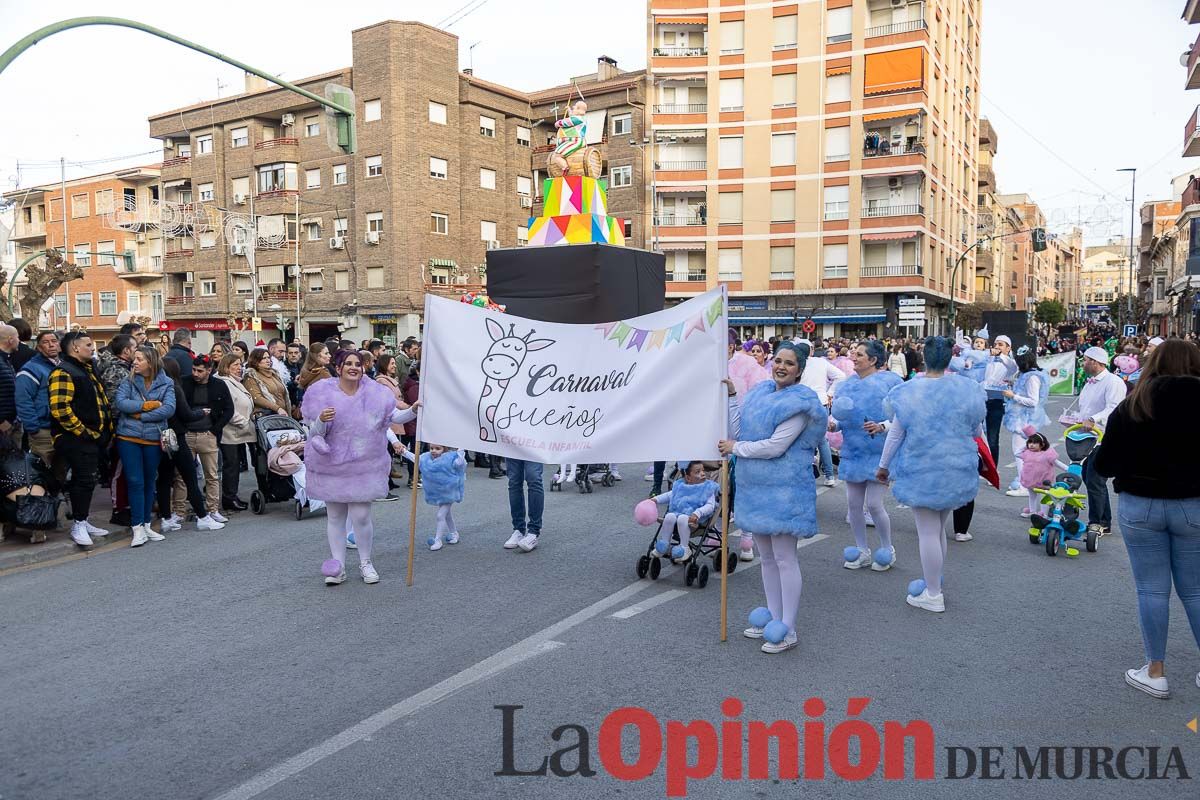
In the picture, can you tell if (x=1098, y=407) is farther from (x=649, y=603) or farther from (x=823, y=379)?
(x=649, y=603)

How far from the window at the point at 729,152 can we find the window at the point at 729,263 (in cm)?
436

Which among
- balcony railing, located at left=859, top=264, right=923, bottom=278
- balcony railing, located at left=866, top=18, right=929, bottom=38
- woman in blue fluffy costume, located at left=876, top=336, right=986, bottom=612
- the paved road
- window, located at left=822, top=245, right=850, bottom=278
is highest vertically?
balcony railing, located at left=866, top=18, right=929, bottom=38

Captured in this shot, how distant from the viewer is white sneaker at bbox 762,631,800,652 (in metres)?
5.18

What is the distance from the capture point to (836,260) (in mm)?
44250

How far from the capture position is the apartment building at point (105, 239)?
2066 inches

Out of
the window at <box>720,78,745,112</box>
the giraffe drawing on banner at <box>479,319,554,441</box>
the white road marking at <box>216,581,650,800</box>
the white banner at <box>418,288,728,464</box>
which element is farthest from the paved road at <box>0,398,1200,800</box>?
the window at <box>720,78,745,112</box>

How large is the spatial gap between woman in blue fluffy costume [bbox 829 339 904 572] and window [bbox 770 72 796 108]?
40.4 meters

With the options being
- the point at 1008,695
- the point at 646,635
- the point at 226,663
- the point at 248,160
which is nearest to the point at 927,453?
the point at 1008,695

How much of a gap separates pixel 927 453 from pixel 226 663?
15.3 ft

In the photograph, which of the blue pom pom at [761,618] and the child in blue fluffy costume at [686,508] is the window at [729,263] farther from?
the blue pom pom at [761,618]

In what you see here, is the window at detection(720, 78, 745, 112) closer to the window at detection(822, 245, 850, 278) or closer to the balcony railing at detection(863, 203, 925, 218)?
the balcony railing at detection(863, 203, 925, 218)

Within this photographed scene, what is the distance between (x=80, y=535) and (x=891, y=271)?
1618 inches

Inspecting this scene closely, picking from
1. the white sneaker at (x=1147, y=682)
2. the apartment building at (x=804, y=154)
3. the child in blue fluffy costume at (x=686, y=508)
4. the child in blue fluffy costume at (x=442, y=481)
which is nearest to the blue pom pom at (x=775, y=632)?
the child in blue fluffy costume at (x=686, y=508)

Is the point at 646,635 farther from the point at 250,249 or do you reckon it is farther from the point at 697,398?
the point at 250,249
